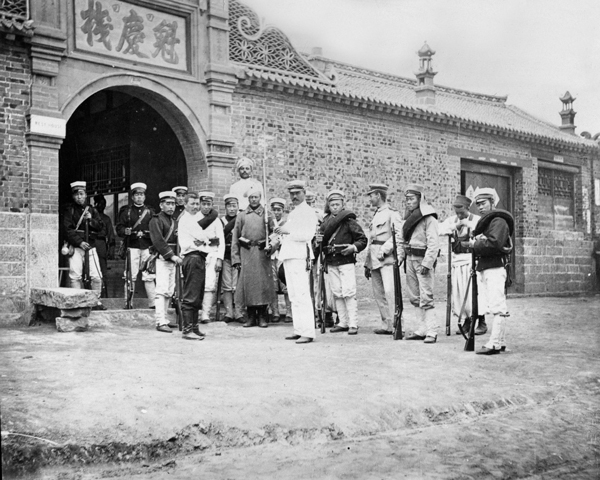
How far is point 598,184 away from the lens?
19.5 m

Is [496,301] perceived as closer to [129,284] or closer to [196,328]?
[196,328]

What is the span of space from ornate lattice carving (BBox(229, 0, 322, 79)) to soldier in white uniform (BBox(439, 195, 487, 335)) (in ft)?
15.7

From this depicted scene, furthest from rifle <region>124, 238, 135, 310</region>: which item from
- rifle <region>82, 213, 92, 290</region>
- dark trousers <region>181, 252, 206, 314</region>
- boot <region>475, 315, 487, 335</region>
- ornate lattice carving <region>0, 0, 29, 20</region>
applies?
boot <region>475, 315, 487, 335</region>

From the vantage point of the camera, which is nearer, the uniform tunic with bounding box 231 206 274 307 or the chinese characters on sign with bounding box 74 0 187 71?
the uniform tunic with bounding box 231 206 274 307

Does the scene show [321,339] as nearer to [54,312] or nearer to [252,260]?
[252,260]

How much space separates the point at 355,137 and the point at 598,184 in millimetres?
9460

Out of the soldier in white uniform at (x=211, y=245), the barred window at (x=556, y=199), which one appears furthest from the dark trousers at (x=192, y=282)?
the barred window at (x=556, y=199)

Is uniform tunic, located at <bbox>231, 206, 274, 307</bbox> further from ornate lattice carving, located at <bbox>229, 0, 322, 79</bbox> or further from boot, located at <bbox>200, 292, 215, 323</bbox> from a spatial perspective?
ornate lattice carving, located at <bbox>229, 0, 322, 79</bbox>

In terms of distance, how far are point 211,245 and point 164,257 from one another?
34.2 inches

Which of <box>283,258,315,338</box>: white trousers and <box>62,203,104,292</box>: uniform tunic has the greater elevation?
<box>62,203,104,292</box>: uniform tunic

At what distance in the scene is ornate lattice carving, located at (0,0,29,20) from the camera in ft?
29.6

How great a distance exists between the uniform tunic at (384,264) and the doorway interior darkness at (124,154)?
4.34m

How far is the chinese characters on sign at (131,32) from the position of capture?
32.8 ft

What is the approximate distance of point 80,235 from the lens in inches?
371
